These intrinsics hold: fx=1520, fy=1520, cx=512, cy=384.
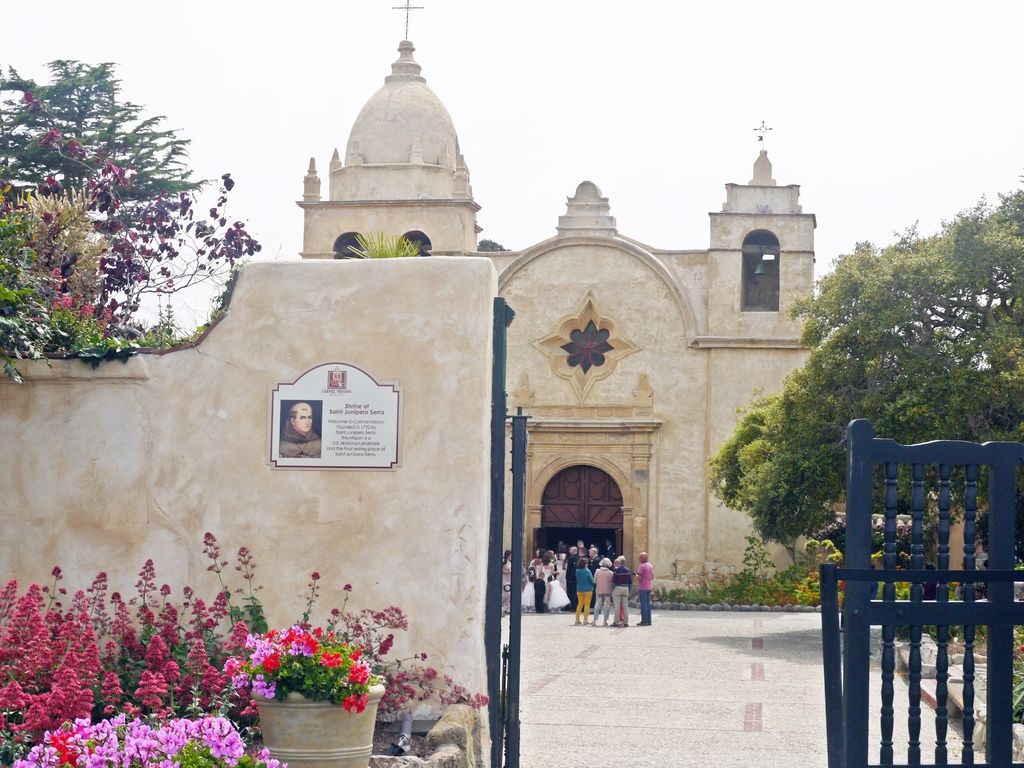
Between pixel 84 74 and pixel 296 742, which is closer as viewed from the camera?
pixel 296 742

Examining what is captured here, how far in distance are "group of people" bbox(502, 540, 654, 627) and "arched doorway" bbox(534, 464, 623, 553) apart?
1.50 ft

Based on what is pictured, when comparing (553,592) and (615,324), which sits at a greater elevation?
(615,324)

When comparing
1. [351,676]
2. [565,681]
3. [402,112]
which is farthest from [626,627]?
[351,676]

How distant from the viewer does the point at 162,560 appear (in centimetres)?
877

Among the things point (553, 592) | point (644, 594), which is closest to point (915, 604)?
point (644, 594)

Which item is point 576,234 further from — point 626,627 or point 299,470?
point 299,470

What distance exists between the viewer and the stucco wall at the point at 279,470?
8547 millimetres

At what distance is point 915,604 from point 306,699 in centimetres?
274

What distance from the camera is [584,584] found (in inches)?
977

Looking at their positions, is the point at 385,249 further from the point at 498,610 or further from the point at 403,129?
the point at 403,129

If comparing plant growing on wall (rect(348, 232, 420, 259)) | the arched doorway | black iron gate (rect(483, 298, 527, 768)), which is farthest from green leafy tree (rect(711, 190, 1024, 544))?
black iron gate (rect(483, 298, 527, 768))

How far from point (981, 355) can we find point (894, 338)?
1.21 meters

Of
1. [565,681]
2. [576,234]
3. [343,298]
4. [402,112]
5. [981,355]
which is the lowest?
[565,681]

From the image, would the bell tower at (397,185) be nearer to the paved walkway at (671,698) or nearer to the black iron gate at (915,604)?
the paved walkway at (671,698)
